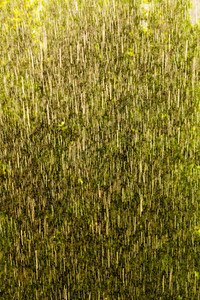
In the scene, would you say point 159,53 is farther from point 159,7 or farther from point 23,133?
point 23,133

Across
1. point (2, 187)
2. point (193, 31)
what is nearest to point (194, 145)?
point (193, 31)

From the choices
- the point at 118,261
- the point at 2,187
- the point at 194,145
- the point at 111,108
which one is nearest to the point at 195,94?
the point at 194,145

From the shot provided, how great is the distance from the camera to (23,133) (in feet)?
32.8

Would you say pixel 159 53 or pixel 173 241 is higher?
pixel 159 53

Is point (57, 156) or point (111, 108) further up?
point (111, 108)

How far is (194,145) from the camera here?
1000 cm

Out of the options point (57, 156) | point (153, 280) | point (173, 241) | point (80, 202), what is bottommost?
point (153, 280)

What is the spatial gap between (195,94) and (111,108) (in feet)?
7.74

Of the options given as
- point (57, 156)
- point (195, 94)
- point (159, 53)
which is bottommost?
point (57, 156)

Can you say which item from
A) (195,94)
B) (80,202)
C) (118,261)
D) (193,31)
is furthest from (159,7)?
(118,261)

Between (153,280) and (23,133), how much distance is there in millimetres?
5430

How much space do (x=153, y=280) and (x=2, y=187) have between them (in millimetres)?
4913

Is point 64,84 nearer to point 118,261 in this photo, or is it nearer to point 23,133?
point 23,133

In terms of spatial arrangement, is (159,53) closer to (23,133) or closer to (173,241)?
(23,133)
